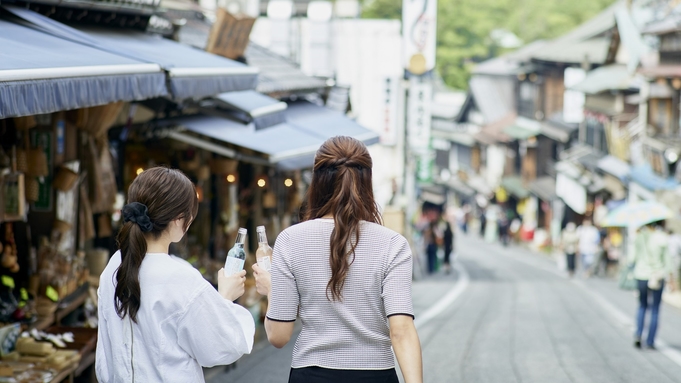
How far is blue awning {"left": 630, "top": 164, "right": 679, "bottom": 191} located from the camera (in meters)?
26.3

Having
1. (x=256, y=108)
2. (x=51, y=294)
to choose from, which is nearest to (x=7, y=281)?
(x=51, y=294)

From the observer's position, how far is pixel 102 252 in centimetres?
948

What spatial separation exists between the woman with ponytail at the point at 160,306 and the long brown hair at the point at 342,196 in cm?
40

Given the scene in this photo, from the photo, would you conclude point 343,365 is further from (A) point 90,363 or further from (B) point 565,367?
(B) point 565,367

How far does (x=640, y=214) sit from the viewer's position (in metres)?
11.9

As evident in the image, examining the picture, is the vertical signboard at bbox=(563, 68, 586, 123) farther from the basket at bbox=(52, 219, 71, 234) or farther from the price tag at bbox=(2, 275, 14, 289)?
the price tag at bbox=(2, 275, 14, 289)

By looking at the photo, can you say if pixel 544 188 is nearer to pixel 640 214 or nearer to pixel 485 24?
pixel 485 24

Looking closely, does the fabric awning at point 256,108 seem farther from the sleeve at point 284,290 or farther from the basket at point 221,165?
the sleeve at point 284,290

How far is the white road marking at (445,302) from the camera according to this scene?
566 inches

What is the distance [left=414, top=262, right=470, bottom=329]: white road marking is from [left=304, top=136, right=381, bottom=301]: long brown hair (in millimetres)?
10056

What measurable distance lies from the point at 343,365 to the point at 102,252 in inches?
260

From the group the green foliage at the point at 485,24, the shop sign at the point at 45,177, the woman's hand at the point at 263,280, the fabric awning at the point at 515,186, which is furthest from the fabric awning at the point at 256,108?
the green foliage at the point at 485,24

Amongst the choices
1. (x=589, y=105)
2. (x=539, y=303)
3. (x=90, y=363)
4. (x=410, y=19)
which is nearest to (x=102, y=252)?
(x=90, y=363)

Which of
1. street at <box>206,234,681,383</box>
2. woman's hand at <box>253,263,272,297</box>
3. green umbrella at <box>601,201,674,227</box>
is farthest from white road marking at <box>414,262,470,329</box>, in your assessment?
woman's hand at <box>253,263,272,297</box>
